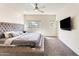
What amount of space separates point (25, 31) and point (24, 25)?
24 cm

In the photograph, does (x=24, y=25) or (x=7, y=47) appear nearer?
(x=7, y=47)

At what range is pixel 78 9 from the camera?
105 inches

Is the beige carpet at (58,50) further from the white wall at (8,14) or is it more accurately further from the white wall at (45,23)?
the white wall at (8,14)

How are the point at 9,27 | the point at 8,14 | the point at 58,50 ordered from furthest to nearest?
the point at 58,50, the point at 9,27, the point at 8,14

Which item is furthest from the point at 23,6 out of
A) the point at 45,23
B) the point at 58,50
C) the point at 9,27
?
the point at 58,50

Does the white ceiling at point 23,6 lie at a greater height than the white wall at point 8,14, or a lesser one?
greater

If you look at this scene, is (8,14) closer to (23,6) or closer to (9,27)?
(9,27)

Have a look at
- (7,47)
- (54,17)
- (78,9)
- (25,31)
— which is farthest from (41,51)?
(54,17)

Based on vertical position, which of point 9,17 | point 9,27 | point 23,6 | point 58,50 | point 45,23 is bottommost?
point 58,50

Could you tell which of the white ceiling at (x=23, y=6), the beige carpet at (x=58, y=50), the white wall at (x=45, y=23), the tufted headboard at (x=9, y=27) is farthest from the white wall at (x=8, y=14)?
the beige carpet at (x=58, y=50)

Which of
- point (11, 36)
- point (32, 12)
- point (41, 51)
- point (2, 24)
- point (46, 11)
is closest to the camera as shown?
point (41, 51)

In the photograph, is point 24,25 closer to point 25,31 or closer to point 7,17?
point 25,31

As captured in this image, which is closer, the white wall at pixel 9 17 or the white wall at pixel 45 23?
the white wall at pixel 9 17

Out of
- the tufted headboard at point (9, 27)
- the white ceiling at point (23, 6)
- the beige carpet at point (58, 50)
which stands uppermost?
the white ceiling at point (23, 6)
